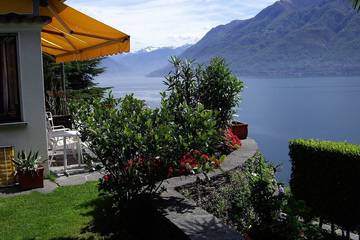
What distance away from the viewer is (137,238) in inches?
195

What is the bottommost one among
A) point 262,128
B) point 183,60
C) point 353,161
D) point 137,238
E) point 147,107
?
point 262,128

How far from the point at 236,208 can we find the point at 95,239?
177 cm

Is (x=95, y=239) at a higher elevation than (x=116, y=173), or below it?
below

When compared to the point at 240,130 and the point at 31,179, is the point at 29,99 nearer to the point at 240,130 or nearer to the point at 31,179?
the point at 31,179

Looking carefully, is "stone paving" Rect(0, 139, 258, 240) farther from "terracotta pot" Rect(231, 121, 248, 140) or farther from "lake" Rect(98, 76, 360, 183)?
"lake" Rect(98, 76, 360, 183)

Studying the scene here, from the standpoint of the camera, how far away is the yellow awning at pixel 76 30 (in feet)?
23.8

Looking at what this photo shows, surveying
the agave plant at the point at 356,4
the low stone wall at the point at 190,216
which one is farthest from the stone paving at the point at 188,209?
the agave plant at the point at 356,4

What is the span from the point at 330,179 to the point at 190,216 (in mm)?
3625

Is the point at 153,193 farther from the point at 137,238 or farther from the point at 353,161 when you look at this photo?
the point at 353,161

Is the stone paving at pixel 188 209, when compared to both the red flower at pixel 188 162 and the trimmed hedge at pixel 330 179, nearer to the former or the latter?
the red flower at pixel 188 162

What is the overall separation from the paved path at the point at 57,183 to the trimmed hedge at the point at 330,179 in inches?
143

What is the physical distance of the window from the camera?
23.8 ft

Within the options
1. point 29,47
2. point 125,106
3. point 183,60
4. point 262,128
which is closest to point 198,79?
point 183,60

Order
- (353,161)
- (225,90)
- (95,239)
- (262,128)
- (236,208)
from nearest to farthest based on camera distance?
(95,239) < (236,208) < (353,161) < (225,90) < (262,128)
